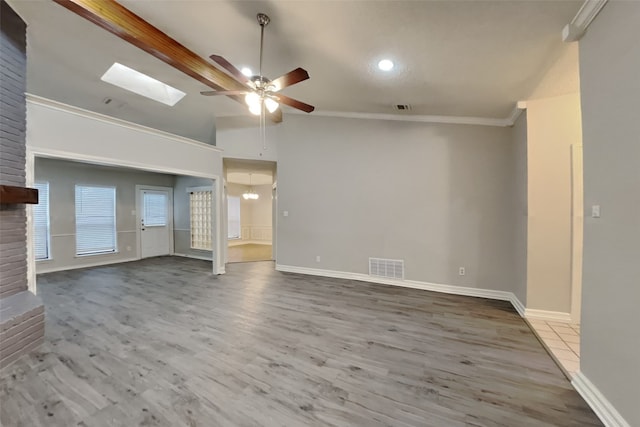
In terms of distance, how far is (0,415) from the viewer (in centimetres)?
166

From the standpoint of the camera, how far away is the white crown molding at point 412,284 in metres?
4.05

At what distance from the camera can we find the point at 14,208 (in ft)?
8.75

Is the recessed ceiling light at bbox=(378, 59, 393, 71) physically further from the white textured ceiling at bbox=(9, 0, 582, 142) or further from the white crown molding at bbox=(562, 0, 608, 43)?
the white crown molding at bbox=(562, 0, 608, 43)

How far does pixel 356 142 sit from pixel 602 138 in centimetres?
352

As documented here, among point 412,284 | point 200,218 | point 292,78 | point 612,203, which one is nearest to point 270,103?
point 292,78

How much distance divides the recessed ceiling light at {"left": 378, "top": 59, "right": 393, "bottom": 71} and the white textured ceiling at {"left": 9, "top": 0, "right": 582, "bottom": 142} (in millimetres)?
87

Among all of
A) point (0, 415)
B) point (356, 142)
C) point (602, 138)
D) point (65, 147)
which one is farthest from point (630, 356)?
point (65, 147)

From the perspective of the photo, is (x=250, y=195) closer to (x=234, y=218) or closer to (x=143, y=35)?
(x=234, y=218)

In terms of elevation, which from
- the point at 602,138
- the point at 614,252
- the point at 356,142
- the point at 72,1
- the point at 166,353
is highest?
the point at 72,1

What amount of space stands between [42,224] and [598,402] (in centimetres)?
879

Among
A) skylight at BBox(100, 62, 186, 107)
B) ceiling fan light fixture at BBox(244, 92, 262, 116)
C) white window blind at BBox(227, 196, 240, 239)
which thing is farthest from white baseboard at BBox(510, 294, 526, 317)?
white window blind at BBox(227, 196, 240, 239)

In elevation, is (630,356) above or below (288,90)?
below

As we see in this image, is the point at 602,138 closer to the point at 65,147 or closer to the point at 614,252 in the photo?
the point at 614,252

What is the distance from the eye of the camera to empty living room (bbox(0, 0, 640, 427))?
1.75m
